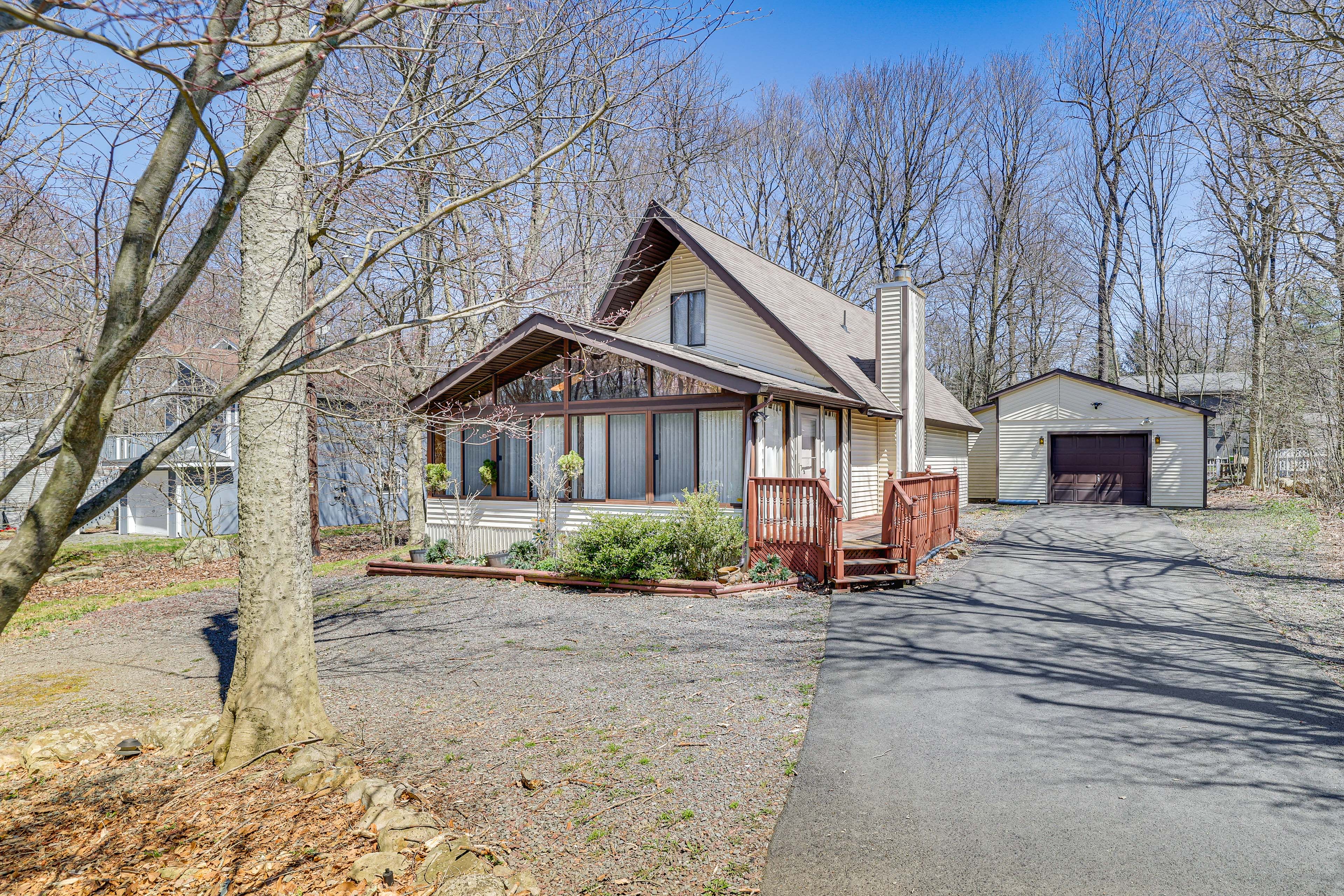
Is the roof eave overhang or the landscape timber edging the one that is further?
the roof eave overhang

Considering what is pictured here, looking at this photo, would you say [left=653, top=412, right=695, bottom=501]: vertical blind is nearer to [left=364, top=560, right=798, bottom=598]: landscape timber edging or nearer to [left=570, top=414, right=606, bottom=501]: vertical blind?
[left=570, top=414, right=606, bottom=501]: vertical blind

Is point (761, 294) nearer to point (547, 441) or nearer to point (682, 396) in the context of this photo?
point (682, 396)

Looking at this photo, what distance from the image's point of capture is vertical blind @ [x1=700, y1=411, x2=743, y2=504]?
1136 centimetres

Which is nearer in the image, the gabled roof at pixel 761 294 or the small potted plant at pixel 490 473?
the small potted plant at pixel 490 473

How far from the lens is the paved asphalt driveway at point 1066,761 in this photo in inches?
129

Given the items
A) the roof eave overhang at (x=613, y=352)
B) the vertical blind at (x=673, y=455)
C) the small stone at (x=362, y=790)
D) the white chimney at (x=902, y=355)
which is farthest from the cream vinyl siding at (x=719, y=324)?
the small stone at (x=362, y=790)

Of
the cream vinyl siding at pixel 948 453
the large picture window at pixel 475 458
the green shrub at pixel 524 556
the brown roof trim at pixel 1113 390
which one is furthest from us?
the brown roof trim at pixel 1113 390

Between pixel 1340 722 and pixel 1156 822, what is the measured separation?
242cm

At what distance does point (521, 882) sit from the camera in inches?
122

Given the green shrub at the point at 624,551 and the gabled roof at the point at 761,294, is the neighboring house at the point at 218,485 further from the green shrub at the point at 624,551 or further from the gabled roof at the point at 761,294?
the green shrub at the point at 624,551

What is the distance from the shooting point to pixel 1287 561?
36.7ft

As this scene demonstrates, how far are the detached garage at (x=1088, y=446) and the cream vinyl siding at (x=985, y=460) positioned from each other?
31 millimetres

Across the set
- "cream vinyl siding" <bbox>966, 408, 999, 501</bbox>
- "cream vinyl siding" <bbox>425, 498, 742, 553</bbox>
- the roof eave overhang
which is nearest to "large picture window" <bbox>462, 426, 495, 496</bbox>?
"cream vinyl siding" <bbox>425, 498, 742, 553</bbox>

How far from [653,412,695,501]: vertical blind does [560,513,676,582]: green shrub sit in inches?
45.2
